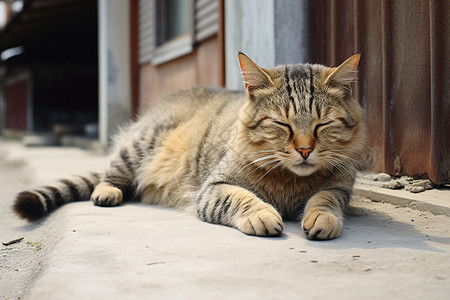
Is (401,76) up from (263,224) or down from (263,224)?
up

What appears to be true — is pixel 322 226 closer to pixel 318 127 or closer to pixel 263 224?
pixel 263 224

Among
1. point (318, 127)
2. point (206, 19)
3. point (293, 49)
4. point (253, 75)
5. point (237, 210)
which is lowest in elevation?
point (237, 210)

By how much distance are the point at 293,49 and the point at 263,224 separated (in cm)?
201

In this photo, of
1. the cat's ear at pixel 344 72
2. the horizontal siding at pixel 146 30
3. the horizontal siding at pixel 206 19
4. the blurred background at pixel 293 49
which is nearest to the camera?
the cat's ear at pixel 344 72

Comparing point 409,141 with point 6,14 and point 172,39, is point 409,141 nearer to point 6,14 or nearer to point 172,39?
point 172,39

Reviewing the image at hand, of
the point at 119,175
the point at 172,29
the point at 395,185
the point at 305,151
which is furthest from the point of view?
the point at 172,29

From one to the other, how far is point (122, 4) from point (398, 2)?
5204mm

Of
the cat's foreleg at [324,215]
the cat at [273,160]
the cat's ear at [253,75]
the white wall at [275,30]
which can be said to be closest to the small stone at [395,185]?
the cat at [273,160]

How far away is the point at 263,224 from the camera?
6.97 feet

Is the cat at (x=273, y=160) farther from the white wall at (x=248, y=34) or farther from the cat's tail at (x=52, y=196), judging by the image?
the white wall at (x=248, y=34)

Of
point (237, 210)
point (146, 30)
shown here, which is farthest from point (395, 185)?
point (146, 30)

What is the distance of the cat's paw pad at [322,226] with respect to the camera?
6.73 ft

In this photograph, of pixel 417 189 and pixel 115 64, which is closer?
pixel 417 189

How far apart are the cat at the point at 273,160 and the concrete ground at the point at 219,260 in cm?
12
